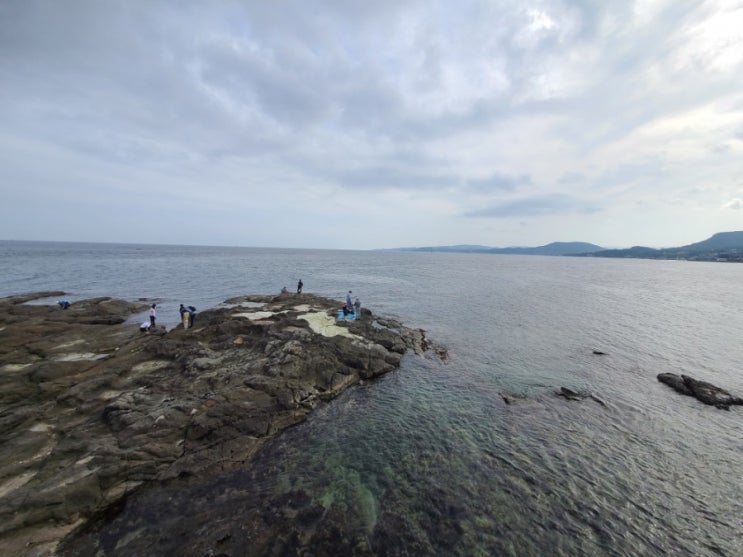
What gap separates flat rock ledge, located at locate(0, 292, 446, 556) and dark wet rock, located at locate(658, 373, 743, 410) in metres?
17.1

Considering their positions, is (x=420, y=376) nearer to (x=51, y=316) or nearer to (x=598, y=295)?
(x=51, y=316)

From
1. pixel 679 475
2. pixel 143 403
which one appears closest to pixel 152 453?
pixel 143 403

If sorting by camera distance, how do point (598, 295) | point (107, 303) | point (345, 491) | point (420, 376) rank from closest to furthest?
1. point (345, 491)
2. point (420, 376)
3. point (107, 303)
4. point (598, 295)

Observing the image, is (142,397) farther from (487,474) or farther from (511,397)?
(511,397)

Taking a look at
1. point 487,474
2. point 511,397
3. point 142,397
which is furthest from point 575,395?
point 142,397

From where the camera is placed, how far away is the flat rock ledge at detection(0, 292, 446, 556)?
11.5 metres

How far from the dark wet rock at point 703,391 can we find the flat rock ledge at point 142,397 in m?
17.1

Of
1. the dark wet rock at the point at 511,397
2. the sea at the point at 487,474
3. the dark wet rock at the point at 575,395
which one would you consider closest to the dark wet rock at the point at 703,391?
the sea at the point at 487,474

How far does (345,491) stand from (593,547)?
8992 mm

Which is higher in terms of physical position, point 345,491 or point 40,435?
point 40,435

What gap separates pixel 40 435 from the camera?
13.9 m

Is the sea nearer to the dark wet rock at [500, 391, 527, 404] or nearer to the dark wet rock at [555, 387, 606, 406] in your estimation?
the dark wet rock at [500, 391, 527, 404]

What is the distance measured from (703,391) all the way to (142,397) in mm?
36031

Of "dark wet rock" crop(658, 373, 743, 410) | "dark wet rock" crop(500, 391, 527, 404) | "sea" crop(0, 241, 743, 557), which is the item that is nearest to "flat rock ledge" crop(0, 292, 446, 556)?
"sea" crop(0, 241, 743, 557)
